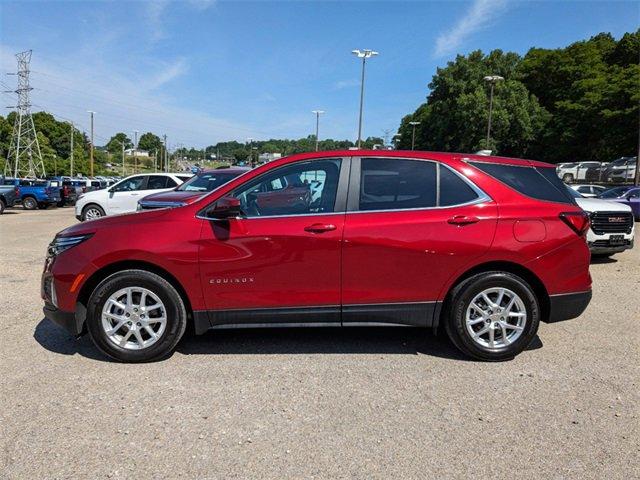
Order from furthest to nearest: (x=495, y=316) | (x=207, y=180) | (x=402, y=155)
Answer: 1. (x=207, y=180)
2. (x=402, y=155)
3. (x=495, y=316)

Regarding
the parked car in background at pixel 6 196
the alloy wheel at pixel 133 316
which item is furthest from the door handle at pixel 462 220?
the parked car in background at pixel 6 196

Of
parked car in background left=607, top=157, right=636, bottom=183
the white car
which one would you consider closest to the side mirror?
the white car

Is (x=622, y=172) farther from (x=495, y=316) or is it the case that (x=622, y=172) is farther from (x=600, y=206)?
(x=495, y=316)

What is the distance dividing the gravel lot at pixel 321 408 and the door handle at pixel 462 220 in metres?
1.18

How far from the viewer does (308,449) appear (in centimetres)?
292

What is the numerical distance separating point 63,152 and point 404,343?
10083 cm

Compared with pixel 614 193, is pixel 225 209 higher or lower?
lower

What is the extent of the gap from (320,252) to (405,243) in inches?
27.2

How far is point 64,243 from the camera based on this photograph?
4246 mm

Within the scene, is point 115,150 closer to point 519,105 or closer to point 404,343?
point 519,105

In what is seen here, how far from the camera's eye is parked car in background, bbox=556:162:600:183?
122 ft

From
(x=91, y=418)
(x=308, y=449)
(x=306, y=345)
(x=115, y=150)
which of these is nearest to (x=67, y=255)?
(x=91, y=418)

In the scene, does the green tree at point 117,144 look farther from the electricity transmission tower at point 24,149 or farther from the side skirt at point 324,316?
the side skirt at point 324,316

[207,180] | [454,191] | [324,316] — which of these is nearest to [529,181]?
[454,191]
